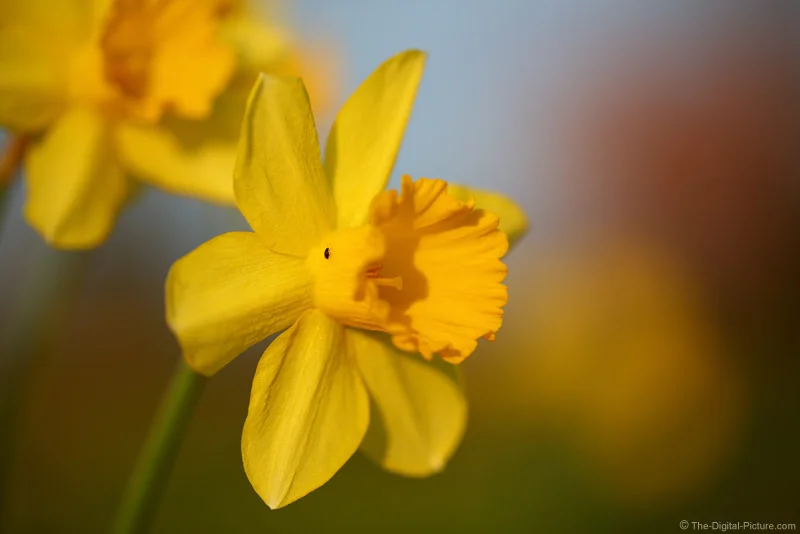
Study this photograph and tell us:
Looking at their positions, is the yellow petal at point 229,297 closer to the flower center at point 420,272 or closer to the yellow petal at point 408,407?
the flower center at point 420,272

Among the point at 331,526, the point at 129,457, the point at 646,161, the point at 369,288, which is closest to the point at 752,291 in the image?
the point at 646,161

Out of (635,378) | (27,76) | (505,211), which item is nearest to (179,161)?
(27,76)

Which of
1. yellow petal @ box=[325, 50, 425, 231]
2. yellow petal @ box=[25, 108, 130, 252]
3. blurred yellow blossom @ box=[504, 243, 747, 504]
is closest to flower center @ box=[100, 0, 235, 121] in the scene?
yellow petal @ box=[25, 108, 130, 252]

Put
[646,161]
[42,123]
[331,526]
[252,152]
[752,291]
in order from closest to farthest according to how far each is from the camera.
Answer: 1. [252,152]
2. [42,123]
3. [331,526]
4. [752,291]
5. [646,161]

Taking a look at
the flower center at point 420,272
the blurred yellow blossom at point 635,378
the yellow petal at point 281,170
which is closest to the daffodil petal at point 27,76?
the yellow petal at point 281,170

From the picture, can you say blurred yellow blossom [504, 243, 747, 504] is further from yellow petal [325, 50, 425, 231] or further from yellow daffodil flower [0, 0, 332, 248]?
yellow petal [325, 50, 425, 231]

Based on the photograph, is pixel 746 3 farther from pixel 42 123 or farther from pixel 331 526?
pixel 42 123
